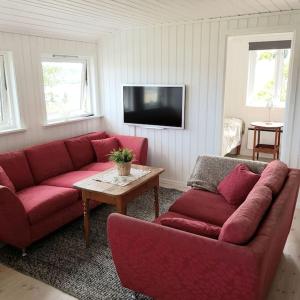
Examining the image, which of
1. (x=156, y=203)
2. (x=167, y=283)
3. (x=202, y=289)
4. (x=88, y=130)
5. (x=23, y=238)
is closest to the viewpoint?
(x=202, y=289)

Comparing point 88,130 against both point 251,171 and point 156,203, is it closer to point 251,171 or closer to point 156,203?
point 156,203

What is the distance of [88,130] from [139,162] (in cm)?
111

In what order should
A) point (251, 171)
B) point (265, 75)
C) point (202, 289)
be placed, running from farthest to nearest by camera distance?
point (265, 75) < point (251, 171) < point (202, 289)

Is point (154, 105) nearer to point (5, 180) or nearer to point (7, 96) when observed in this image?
point (7, 96)

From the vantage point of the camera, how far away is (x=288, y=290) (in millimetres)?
2455

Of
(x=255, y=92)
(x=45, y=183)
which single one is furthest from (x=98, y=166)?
(x=255, y=92)

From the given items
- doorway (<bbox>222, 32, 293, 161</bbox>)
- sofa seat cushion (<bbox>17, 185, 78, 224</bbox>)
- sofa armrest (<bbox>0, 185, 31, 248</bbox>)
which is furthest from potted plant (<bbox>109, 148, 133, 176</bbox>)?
doorway (<bbox>222, 32, 293, 161</bbox>)

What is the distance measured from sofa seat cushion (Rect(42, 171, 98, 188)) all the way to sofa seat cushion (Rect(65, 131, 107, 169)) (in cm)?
28

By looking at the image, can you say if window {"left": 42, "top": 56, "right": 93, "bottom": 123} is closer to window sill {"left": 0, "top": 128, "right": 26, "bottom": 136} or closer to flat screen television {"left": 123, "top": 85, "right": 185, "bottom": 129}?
Answer: window sill {"left": 0, "top": 128, "right": 26, "bottom": 136}

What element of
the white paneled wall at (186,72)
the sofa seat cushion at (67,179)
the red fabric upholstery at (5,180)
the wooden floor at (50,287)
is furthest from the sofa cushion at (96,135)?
the wooden floor at (50,287)

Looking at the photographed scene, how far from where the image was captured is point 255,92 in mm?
6305

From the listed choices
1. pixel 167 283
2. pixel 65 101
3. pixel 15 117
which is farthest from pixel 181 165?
pixel 167 283

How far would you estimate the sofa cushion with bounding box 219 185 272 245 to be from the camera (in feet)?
5.57

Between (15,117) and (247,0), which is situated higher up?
(247,0)
